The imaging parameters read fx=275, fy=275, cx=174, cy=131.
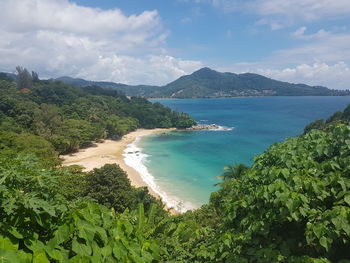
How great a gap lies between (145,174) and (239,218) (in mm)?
32496

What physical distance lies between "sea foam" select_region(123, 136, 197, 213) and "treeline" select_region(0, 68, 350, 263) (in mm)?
20551

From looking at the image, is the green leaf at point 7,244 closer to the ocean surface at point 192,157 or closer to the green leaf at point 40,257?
the green leaf at point 40,257

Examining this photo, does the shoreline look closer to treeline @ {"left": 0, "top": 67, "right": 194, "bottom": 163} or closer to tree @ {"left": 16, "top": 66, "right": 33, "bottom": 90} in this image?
treeline @ {"left": 0, "top": 67, "right": 194, "bottom": 163}

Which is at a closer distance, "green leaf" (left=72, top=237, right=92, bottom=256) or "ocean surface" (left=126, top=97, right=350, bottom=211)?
"green leaf" (left=72, top=237, right=92, bottom=256)

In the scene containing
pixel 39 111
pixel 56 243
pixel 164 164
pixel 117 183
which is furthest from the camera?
pixel 39 111

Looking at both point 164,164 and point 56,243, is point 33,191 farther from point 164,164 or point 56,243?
point 164,164

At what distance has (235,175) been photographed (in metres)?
20.0

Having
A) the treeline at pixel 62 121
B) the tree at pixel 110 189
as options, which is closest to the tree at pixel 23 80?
the treeline at pixel 62 121

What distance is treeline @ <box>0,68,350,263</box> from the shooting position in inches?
103

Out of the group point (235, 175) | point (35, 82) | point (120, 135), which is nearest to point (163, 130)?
point (120, 135)

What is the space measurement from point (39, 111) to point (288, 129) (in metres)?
62.9

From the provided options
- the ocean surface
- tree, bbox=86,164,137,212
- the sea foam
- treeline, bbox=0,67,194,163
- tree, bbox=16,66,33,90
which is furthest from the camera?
tree, bbox=16,66,33,90

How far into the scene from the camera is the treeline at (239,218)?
2613 mm

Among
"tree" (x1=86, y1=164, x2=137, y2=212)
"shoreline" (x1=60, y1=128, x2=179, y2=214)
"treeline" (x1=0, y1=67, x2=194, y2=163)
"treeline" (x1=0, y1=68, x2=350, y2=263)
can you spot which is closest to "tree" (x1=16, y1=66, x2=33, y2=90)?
"treeline" (x1=0, y1=67, x2=194, y2=163)
